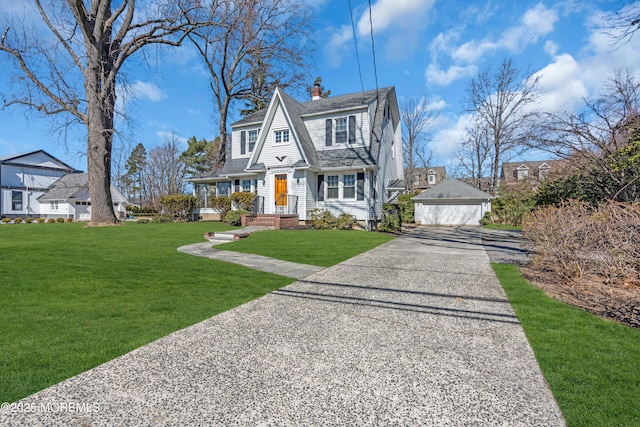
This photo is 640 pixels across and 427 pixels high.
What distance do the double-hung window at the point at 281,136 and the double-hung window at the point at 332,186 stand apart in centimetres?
328

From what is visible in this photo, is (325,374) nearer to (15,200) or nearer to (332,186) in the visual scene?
(332,186)

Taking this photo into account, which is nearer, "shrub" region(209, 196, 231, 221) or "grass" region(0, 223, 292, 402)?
"grass" region(0, 223, 292, 402)

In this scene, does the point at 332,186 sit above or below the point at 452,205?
above

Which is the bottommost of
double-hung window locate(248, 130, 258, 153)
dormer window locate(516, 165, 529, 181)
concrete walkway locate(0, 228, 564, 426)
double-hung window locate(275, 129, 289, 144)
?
concrete walkway locate(0, 228, 564, 426)

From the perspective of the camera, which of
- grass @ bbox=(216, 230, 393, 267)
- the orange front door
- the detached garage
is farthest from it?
the detached garage

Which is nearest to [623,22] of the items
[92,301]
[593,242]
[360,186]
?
[593,242]

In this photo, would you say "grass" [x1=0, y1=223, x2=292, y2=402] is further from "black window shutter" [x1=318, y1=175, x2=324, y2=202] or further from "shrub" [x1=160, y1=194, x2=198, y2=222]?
"shrub" [x1=160, y1=194, x2=198, y2=222]

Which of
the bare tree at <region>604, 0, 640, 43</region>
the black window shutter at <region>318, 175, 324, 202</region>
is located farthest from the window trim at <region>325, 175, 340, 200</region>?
the bare tree at <region>604, 0, 640, 43</region>

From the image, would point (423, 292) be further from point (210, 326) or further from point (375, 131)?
point (375, 131)

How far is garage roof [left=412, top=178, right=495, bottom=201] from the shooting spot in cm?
2265

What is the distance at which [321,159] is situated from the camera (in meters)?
17.2

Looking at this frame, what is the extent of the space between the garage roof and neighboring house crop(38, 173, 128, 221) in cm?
3151

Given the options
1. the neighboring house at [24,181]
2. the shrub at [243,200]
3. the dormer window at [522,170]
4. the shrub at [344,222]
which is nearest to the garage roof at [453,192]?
the shrub at [344,222]

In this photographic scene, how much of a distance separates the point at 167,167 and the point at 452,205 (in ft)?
135
